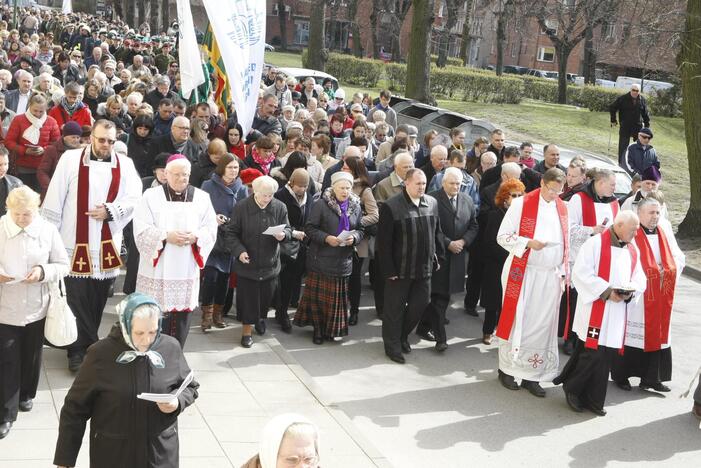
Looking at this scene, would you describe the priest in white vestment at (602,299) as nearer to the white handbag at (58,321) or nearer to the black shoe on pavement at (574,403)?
the black shoe on pavement at (574,403)

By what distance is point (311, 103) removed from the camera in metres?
17.3

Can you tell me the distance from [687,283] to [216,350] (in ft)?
26.1

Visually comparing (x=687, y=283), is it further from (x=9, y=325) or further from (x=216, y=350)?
(x=9, y=325)

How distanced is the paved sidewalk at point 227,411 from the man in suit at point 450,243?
68.3 inches

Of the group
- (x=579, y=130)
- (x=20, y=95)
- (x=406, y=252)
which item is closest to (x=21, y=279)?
(x=406, y=252)

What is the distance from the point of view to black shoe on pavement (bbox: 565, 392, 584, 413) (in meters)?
8.74

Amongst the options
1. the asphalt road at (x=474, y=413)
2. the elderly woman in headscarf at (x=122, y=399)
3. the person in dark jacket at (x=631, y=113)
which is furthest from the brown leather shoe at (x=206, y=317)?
the person in dark jacket at (x=631, y=113)

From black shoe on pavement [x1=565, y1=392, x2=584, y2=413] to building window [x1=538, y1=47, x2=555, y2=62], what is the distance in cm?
6725

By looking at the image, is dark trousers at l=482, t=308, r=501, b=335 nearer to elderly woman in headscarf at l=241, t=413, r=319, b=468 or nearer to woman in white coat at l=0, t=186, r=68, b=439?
woman in white coat at l=0, t=186, r=68, b=439

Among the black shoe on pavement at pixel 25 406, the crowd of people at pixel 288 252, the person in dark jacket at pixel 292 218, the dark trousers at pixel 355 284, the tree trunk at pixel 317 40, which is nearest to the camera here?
the crowd of people at pixel 288 252

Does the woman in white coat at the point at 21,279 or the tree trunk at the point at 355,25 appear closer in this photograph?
the woman in white coat at the point at 21,279

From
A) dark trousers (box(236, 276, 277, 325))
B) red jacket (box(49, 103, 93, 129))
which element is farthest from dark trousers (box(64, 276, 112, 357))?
red jacket (box(49, 103, 93, 129))

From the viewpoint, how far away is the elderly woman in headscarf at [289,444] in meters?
3.98

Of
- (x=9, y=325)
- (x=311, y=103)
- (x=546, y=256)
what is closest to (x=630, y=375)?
(x=546, y=256)
